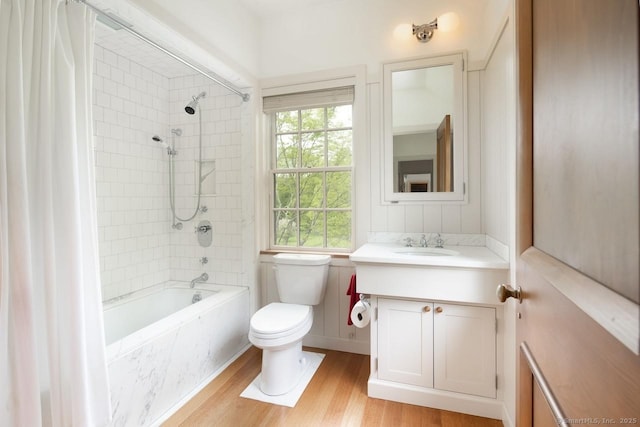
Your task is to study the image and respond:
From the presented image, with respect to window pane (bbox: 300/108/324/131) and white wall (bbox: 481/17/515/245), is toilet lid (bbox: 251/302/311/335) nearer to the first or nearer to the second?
white wall (bbox: 481/17/515/245)

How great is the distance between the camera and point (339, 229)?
8.27ft

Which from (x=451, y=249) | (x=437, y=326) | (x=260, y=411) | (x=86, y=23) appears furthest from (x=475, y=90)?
(x=260, y=411)

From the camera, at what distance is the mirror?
2146mm

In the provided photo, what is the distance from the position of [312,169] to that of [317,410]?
1.74m

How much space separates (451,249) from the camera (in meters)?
2.07

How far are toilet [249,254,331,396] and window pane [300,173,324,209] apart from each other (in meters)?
0.49

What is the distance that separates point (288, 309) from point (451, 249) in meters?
1.22

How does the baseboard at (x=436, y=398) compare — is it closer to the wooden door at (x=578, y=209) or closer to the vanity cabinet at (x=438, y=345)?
the vanity cabinet at (x=438, y=345)

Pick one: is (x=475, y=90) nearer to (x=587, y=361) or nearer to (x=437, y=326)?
(x=437, y=326)

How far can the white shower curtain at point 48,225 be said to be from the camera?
1005mm

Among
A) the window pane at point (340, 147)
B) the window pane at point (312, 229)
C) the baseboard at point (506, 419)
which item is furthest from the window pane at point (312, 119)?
the baseboard at point (506, 419)

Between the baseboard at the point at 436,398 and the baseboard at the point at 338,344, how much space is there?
50 centimetres

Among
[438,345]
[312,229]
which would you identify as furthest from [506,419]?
[312,229]

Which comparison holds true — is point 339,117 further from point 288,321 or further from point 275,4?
point 288,321
